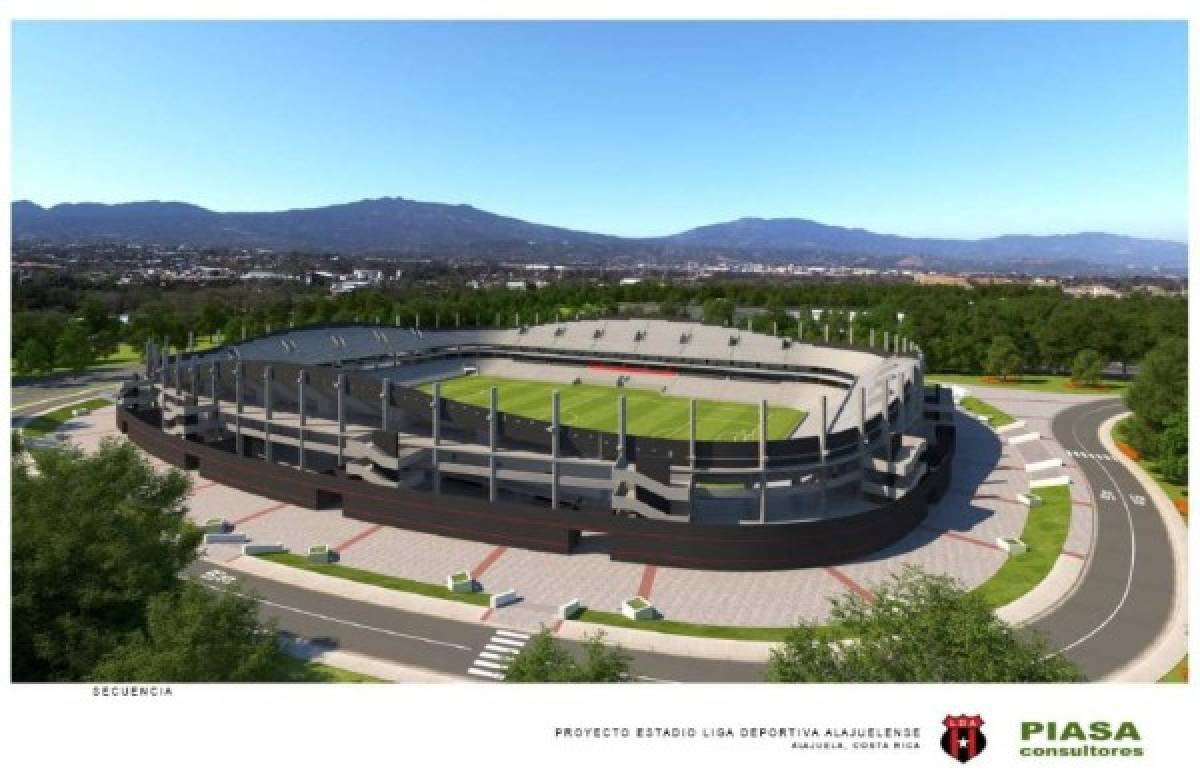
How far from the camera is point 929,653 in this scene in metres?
17.5

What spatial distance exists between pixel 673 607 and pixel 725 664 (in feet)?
16.4

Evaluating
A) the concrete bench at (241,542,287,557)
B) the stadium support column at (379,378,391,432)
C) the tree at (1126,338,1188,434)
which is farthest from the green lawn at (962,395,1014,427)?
the concrete bench at (241,542,287,557)

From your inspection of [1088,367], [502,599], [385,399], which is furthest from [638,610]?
[1088,367]

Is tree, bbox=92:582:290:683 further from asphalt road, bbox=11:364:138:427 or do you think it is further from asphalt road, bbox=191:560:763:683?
asphalt road, bbox=11:364:138:427

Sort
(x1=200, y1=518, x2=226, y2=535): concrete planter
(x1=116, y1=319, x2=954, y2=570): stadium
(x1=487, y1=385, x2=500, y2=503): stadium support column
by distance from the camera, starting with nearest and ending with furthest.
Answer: (x1=116, y1=319, x2=954, y2=570): stadium → (x1=200, y1=518, x2=226, y2=535): concrete planter → (x1=487, y1=385, x2=500, y2=503): stadium support column

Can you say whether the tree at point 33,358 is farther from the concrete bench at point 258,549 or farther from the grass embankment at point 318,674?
the grass embankment at point 318,674

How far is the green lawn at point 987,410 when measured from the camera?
71062 mm

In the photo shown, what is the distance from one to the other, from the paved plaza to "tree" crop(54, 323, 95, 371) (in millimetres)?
64128

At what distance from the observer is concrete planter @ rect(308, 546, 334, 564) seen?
35.5 m
